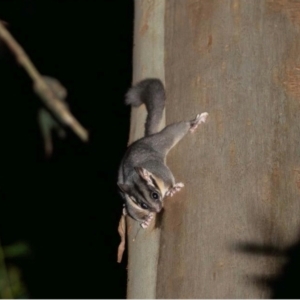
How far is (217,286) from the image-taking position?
195 centimetres

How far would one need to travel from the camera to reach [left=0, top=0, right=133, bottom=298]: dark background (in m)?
5.31

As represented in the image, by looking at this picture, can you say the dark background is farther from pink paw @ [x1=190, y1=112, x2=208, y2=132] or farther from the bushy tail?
pink paw @ [x1=190, y1=112, x2=208, y2=132]

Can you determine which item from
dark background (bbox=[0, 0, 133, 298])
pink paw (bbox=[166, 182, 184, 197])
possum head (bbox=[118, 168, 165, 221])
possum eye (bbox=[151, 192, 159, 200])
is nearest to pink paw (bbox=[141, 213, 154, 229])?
pink paw (bbox=[166, 182, 184, 197])

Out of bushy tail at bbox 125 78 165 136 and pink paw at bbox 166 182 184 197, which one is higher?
bushy tail at bbox 125 78 165 136

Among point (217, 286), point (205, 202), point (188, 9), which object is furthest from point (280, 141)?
point (188, 9)

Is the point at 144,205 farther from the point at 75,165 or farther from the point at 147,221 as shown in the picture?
the point at 75,165

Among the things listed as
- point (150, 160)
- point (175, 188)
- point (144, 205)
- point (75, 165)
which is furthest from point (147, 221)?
point (75, 165)

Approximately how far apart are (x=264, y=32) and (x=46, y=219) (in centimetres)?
360

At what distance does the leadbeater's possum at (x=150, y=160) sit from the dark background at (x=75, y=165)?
1.92 meters

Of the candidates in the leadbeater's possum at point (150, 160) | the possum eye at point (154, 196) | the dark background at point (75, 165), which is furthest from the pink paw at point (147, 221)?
the dark background at point (75, 165)

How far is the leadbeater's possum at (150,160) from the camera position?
8.04ft

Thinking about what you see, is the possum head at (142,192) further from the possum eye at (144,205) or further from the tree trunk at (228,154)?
the tree trunk at (228,154)

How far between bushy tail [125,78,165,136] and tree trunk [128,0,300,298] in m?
0.06

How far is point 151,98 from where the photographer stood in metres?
2.62
